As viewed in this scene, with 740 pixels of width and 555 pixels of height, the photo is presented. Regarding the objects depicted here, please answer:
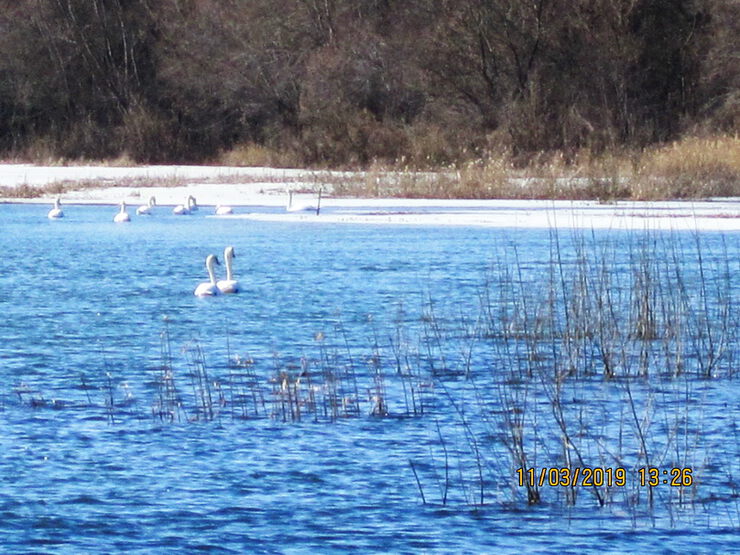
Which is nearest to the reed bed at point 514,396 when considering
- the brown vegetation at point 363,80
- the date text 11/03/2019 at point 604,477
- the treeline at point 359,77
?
the date text 11/03/2019 at point 604,477

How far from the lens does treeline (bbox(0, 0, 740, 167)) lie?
43969mm

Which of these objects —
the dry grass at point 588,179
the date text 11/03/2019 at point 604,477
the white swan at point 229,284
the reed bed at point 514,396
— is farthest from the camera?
the dry grass at point 588,179

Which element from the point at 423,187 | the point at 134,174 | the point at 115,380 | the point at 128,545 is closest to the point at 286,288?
the point at 115,380

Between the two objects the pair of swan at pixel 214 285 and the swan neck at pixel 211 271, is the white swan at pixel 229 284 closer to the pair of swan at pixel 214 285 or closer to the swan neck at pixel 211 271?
the pair of swan at pixel 214 285

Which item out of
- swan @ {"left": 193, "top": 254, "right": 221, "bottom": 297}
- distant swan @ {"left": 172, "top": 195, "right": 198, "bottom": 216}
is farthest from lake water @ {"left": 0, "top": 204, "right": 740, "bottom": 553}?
distant swan @ {"left": 172, "top": 195, "right": 198, "bottom": 216}

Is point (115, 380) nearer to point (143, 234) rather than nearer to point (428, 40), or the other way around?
point (143, 234)

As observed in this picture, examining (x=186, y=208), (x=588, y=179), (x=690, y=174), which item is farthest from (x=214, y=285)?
(x=690, y=174)

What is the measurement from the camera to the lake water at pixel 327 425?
7500mm

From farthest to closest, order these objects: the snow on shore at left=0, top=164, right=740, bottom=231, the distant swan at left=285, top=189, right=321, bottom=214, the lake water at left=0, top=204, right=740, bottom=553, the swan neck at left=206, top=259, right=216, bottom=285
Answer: the distant swan at left=285, top=189, right=321, bottom=214 → the snow on shore at left=0, top=164, right=740, bottom=231 → the swan neck at left=206, top=259, right=216, bottom=285 → the lake water at left=0, top=204, right=740, bottom=553

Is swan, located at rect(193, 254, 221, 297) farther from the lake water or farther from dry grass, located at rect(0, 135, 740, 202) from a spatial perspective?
dry grass, located at rect(0, 135, 740, 202)

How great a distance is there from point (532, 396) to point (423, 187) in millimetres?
22052

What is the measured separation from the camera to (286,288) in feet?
58.7

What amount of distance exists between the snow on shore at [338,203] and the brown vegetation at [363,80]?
3966 mm

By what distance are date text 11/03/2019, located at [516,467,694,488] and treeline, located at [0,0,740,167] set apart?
3126 centimetres
